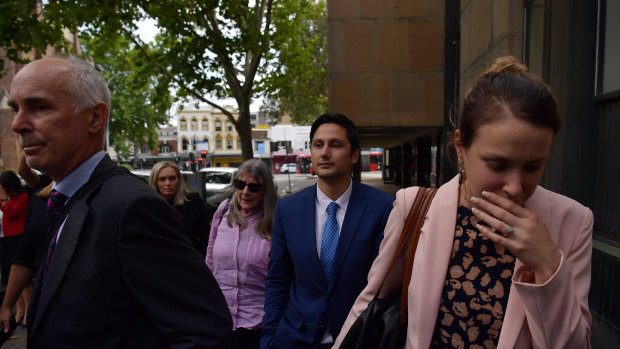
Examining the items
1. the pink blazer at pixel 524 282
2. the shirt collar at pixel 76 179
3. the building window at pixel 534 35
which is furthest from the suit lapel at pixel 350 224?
→ the building window at pixel 534 35

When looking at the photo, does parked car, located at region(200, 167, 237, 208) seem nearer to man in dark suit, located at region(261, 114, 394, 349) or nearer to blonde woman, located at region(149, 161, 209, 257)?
blonde woman, located at region(149, 161, 209, 257)

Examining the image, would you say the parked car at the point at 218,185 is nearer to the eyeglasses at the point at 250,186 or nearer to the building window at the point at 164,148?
the eyeglasses at the point at 250,186

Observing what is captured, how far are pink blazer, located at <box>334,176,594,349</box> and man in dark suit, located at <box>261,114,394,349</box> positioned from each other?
593 mm

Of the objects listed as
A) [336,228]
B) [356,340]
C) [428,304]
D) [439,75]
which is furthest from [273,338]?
[439,75]

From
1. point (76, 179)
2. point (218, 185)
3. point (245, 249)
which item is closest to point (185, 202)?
point (245, 249)

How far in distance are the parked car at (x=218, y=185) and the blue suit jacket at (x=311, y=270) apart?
11.5 metres

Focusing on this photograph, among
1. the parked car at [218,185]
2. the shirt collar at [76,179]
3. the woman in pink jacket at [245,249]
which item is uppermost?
the shirt collar at [76,179]

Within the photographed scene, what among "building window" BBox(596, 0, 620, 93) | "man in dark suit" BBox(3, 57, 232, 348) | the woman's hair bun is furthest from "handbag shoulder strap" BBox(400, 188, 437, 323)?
"building window" BBox(596, 0, 620, 93)

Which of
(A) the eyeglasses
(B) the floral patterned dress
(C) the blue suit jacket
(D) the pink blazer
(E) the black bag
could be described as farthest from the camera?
(A) the eyeglasses

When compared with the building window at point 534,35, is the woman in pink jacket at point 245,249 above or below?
below

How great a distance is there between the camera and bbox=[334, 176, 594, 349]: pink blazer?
1.21 m

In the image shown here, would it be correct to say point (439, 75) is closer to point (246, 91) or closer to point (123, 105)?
point (246, 91)

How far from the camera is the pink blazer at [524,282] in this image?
121 centimetres

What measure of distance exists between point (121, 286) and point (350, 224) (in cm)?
135
